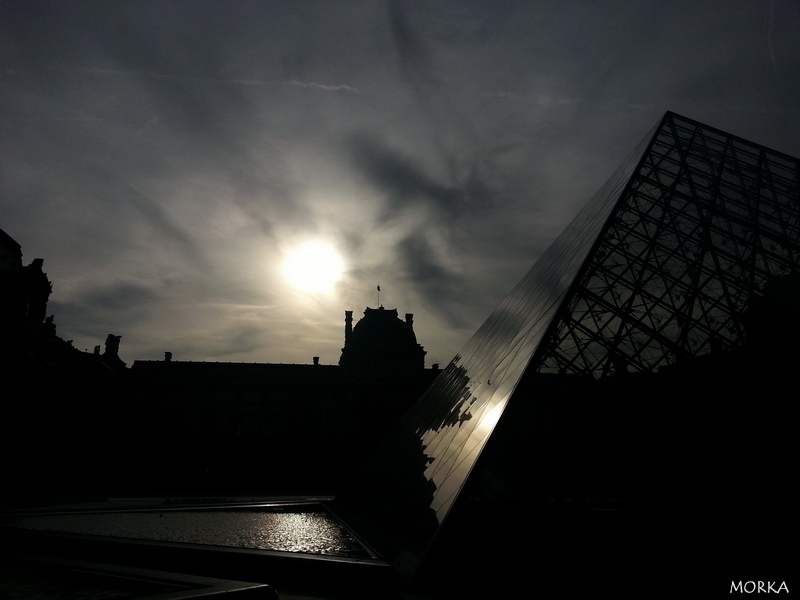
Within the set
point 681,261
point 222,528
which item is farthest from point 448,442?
point 681,261

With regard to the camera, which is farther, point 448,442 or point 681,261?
point 681,261

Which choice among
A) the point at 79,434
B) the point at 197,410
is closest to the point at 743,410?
the point at 79,434

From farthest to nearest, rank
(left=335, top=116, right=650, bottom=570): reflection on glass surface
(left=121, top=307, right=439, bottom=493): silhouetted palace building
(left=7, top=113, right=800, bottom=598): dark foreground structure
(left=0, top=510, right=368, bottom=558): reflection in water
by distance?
(left=121, top=307, right=439, bottom=493): silhouetted palace building < (left=0, top=510, right=368, bottom=558): reflection in water < (left=335, top=116, right=650, bottom=570): reflection on glass surface < (left=7, top=113, right=800, bottom=598): dark foreground structure

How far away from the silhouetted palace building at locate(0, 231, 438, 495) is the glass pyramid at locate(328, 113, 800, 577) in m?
23.8

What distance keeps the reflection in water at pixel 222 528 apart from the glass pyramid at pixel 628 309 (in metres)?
0.75

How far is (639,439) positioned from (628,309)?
238 centimetres

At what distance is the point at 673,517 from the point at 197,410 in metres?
42.1

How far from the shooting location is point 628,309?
9391 millimetres

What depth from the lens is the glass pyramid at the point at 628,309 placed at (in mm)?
7781

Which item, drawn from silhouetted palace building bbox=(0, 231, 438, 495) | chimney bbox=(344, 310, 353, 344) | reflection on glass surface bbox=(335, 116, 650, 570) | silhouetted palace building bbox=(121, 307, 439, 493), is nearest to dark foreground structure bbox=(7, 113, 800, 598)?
reflection on glass surface bbox=(335, 116, 650, 570)

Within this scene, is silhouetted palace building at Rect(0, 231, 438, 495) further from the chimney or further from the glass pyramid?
the glass pyramid

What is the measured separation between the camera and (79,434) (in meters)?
35.4

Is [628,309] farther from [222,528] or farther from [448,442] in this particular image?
[222,528]

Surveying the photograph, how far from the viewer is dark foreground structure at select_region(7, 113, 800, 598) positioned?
258 inches
